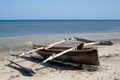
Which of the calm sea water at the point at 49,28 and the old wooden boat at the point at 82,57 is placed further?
the calm sea water at the point at 49,28

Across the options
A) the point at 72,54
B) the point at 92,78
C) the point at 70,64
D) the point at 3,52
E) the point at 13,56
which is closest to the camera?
the point at 92,78

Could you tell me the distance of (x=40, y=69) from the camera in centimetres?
1045

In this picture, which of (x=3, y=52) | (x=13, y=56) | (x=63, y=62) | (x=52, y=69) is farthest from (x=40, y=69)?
(x=3, y=52)

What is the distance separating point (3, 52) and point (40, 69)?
5398 millimetres

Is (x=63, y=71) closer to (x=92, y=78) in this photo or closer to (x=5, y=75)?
(x=92, y=78)

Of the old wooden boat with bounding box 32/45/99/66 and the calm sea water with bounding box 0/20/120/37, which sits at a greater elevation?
the old wooden boat with bounding box 32/45/99/66

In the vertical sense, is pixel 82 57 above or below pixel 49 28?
above

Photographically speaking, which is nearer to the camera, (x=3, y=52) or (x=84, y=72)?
(x=84, y=72)

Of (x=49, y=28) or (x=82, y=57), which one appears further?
(x=49, y=28)

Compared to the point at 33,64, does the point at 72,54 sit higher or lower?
higher

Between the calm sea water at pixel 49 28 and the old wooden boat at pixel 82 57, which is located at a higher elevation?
the old wooden boat at pixel 82 57

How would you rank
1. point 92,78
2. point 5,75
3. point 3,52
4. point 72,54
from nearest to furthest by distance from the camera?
point 92,78 < point 5,75 < point 72,54 < point 3,52

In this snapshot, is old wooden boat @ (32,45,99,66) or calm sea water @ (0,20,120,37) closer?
old wooden boat @ (32,45,99,66)

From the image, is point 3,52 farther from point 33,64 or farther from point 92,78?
point 92,78
